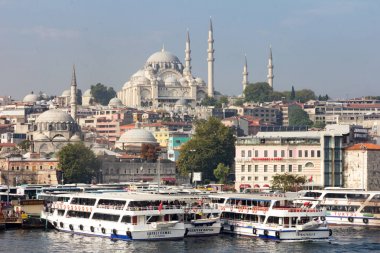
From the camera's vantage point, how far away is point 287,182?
75.6m

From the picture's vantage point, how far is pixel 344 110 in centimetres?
17100

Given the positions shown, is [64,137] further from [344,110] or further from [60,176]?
[344,110]

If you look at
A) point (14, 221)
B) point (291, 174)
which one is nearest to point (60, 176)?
point (291, 174)

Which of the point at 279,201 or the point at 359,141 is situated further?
the point at 359,141

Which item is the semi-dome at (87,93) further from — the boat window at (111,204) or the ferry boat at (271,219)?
the boat window at (111,204)

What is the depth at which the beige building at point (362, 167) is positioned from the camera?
7500 centimetres

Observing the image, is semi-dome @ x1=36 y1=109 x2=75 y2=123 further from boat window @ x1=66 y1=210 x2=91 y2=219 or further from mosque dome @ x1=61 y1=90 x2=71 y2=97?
mosque dome @ x1=61 y1=90 x2=71 y2=97

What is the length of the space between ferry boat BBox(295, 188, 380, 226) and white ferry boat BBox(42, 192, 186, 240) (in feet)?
34.0

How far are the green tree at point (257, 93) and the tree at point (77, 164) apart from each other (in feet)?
273

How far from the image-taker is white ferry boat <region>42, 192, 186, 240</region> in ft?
168

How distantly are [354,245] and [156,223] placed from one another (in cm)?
896

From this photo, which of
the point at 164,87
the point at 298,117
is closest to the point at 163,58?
the point at 164,87

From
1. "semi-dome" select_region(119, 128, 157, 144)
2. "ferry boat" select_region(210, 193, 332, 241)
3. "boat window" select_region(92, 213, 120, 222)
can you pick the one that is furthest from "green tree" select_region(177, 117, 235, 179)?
"boat window" select_region(92, 213, 120, 222)

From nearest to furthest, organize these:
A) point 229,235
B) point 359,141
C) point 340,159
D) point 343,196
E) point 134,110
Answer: point 229,235
point 343,196
point 340,159
point 359,141
point 134,110
